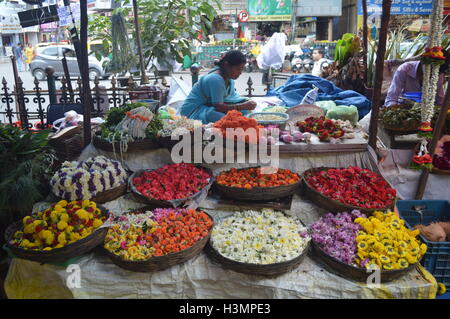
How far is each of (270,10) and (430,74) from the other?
13.8 meters

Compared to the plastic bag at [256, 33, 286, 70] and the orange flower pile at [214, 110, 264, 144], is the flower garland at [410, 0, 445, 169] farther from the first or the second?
the plastic bag at [256, 33, 286, 70]

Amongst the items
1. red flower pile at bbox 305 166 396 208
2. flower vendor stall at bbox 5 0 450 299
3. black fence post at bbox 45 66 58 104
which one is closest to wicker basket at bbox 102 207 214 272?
flower vendor stall at bbox 5 0 450 299

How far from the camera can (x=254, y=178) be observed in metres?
2.79

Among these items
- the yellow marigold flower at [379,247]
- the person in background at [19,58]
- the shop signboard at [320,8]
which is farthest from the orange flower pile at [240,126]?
the person in background at [19,58]

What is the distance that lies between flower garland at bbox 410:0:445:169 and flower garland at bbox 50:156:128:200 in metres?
2.56

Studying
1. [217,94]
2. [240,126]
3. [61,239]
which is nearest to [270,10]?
[217,94]

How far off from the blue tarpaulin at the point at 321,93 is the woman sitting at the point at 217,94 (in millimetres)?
1685

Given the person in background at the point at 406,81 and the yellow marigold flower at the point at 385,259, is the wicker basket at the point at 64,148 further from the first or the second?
the person in background at the point at 406,81

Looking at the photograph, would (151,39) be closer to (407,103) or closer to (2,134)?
(2,134)

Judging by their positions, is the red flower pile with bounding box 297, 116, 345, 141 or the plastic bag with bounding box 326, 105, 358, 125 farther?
the plastic bag with bounding box 326, 105, 358, 125

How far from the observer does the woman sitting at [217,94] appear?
392 centimetres

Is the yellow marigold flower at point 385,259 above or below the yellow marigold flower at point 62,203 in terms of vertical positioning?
below

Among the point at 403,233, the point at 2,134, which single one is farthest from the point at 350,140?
the point at 2,134

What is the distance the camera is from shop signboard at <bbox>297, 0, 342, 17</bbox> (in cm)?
1466
